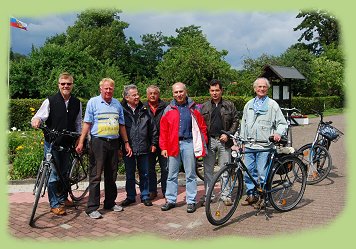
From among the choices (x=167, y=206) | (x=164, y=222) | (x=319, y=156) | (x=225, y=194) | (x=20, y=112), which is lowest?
(x=164, y=222)

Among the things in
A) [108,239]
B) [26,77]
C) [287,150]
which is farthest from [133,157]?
[26,77]

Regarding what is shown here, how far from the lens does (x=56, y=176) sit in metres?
5.36

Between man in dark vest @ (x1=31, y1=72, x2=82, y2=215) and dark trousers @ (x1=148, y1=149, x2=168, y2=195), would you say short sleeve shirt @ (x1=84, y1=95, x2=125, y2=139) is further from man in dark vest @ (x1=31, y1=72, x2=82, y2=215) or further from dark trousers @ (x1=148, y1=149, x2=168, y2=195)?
dark trousers @ (x1=148, y1=149, x2=168, y2=195)

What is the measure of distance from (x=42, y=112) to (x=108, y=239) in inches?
81.4

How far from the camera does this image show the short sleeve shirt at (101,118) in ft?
17.3

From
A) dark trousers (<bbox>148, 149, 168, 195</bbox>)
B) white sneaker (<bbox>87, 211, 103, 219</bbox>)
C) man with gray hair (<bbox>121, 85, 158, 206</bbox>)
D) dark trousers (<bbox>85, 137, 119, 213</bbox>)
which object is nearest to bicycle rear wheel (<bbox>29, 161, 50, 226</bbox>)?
→ dark trousers (<bbox>85, 137, 119, 213</bbox>)

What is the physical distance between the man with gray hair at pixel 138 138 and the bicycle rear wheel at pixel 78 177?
82 centimetres

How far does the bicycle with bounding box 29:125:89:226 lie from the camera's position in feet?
16.4

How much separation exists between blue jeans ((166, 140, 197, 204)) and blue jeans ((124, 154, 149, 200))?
1.57ft

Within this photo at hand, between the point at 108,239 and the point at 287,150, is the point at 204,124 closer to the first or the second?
the point at 287,150

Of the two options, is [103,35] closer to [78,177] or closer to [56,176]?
[78,177]

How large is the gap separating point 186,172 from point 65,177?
1877mm

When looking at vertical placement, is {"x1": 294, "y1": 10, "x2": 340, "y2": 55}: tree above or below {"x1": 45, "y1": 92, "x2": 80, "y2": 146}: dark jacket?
above

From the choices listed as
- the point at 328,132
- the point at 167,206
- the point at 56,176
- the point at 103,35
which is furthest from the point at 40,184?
the point at 103,35
